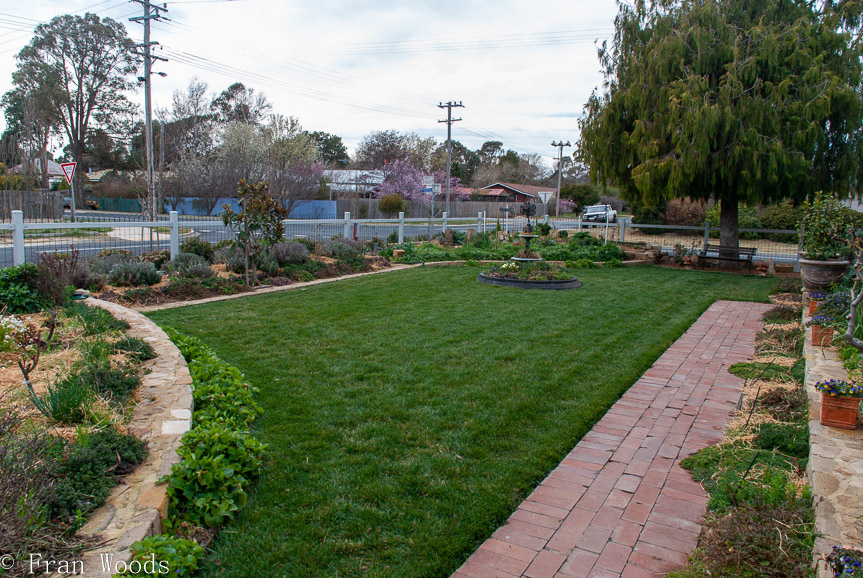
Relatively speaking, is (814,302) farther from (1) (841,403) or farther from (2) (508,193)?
(2) (508,193)

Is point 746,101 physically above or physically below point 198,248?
above

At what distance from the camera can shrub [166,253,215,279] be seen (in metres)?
9.45

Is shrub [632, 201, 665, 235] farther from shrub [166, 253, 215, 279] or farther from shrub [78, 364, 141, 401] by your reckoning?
shrub [78, 364, 141, 401]

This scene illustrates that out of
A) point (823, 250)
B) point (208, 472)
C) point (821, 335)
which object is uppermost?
point (823, 250)

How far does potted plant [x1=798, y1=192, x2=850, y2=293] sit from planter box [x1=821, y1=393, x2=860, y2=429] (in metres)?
4.94

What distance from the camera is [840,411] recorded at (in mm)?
3705

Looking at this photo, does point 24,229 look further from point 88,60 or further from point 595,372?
point 88,60

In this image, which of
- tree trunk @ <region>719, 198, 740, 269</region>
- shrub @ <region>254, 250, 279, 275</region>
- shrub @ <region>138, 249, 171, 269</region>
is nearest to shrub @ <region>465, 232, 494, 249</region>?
tree trunk @ <region>719, 198, 740, 269</region>

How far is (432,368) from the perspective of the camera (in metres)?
5.49

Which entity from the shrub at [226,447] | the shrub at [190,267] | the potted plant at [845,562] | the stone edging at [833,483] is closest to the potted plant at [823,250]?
the stone edging at [833,483]

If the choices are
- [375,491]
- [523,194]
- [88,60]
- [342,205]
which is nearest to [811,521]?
[375,491]

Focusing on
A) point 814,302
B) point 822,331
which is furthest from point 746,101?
point 822,331

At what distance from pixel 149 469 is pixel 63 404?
82cm

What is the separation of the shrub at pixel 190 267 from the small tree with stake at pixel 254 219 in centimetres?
66
